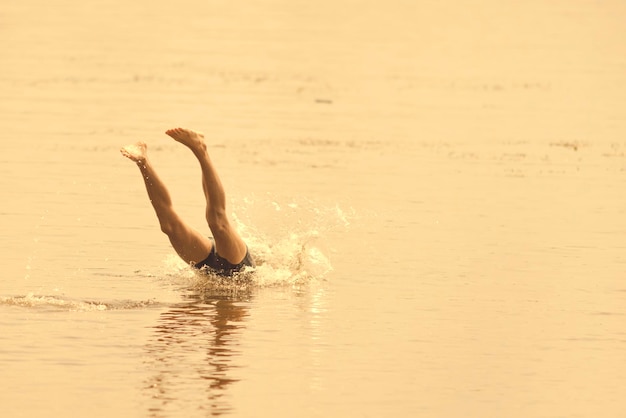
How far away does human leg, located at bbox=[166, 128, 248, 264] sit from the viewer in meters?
13.1

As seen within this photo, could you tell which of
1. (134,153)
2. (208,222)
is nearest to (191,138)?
(134,153)

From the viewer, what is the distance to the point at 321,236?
16234 mm

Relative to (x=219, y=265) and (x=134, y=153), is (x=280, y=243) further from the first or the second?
(x=134, y=153)

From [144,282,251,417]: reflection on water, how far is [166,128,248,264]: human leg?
0.33 meters

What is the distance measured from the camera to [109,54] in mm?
34281

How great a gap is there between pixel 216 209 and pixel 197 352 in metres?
2.15

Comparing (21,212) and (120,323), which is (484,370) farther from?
(21,212)

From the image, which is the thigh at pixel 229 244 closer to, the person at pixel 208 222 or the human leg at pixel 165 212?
the person at pixel 208 222

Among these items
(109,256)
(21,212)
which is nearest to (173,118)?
(21,212)

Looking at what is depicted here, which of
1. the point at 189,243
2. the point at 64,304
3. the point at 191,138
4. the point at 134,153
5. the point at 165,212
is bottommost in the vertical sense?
the point at 64,304

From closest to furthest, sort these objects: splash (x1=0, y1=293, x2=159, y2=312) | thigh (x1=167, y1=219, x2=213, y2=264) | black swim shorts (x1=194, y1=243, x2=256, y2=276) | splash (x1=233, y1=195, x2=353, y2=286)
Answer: splash (x1=0, y1=293, x2=159, y2=312) → thigh (x1=167, y1=219, x2=213, y2=264) → black swim shorts (x1=194, y1=243, x2=256, y2=276) → splash (x1=233, y1=195, x2=353, y2=286)

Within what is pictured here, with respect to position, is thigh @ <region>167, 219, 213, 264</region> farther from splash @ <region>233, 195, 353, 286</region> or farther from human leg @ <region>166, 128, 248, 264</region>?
splash @ <region>233, 195, 353, 286</region>

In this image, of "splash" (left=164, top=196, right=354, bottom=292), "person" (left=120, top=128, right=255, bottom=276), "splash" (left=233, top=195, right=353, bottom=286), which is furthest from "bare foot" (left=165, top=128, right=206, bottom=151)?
"splash" (left=233, top=195, right=353, bottom=286)

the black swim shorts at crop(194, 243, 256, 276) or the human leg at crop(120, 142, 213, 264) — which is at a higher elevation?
the human leg at crop(120, 142, 213, 264)
